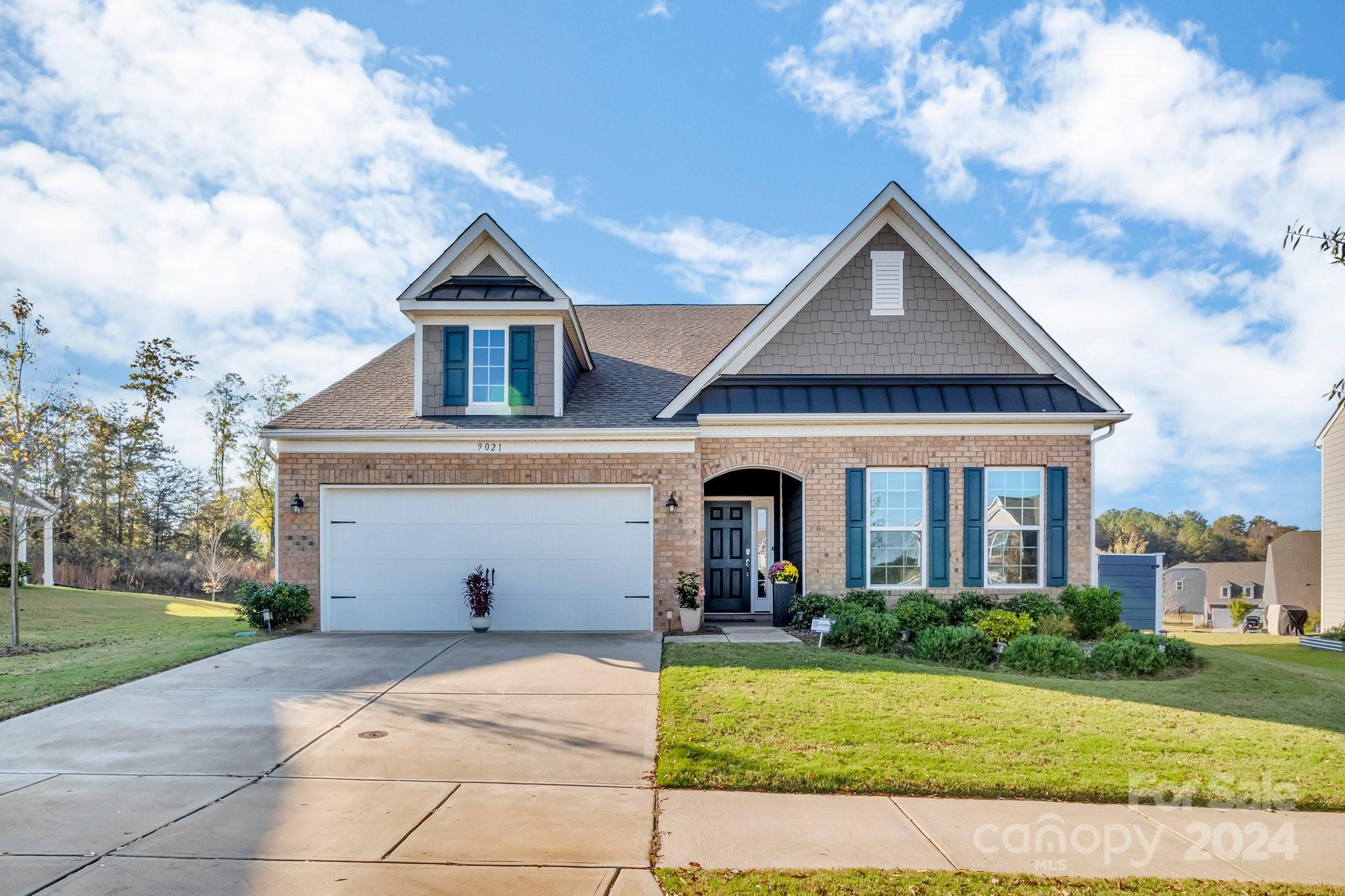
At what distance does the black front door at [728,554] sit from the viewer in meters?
16.3

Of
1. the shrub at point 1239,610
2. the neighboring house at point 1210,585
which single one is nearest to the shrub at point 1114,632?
the shrub at point 1239,610

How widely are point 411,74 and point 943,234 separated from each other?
8861mm

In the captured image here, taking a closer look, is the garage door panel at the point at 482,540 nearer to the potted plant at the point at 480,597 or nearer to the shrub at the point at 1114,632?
the potted plant at the point at 480,597

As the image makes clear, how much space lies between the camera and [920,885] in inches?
179

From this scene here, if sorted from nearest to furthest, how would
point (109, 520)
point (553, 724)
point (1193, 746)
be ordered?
1. point (1193, 746)
2. point (553, 724)
3. point (109, 520)

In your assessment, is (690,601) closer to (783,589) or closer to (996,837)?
(783,589)

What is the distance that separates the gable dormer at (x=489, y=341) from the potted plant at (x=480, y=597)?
2789 mm

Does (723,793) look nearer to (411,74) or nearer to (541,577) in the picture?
(541,577)

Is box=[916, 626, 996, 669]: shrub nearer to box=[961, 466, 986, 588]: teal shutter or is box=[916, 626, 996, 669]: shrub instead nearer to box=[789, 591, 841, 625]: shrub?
box=[789, 591, 841, 625]: shrub

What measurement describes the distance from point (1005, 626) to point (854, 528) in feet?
9.28

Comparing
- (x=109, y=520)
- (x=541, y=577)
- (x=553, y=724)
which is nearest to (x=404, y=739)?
(x=553, y=724)

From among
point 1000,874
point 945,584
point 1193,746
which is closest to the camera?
point 1000,874

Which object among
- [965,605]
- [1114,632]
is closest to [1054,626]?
[1114,632]

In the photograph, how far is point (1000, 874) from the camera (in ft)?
15.5
